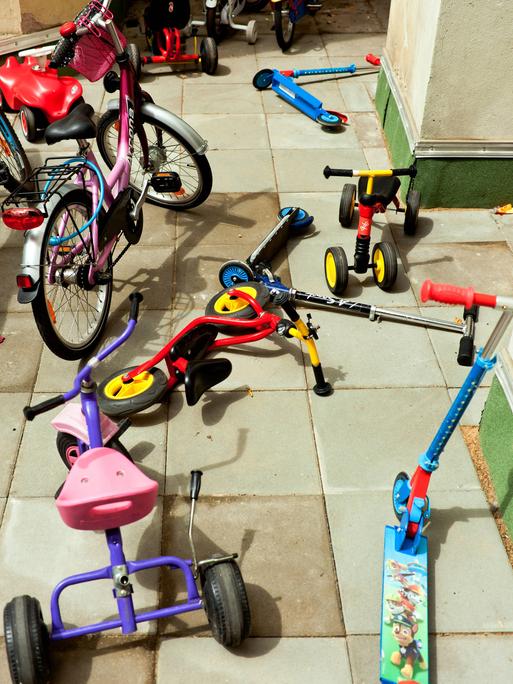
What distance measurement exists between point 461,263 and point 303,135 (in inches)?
94.1

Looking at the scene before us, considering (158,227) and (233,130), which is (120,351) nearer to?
(158,227)

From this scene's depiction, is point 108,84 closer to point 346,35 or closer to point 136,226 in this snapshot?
point 136,226

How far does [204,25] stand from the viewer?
880cm

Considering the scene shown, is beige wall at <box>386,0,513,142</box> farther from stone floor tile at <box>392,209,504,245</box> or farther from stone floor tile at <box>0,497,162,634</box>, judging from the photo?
stone floor tile at <box>0,497,162,634</box>

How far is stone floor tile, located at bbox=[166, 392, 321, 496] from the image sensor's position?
4062mm

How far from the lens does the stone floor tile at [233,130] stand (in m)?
7.11

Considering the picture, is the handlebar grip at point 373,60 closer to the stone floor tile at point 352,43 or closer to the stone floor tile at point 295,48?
the stone floor tile at point 352,43

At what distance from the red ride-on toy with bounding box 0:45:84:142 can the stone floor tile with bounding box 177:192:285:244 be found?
1.47 meters

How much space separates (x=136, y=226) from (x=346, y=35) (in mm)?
5371

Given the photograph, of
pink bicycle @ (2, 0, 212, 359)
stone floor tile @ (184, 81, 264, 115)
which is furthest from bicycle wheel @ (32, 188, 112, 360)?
stone floor tile @ (184, 81, 264, 115)

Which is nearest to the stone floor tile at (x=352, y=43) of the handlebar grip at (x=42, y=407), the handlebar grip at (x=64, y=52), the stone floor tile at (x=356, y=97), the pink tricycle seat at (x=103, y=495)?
the stone floor tile at (x=356, y=97)

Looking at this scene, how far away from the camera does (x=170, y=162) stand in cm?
612

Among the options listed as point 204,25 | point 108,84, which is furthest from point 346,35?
point 108,84

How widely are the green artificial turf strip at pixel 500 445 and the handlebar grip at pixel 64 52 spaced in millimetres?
3463
